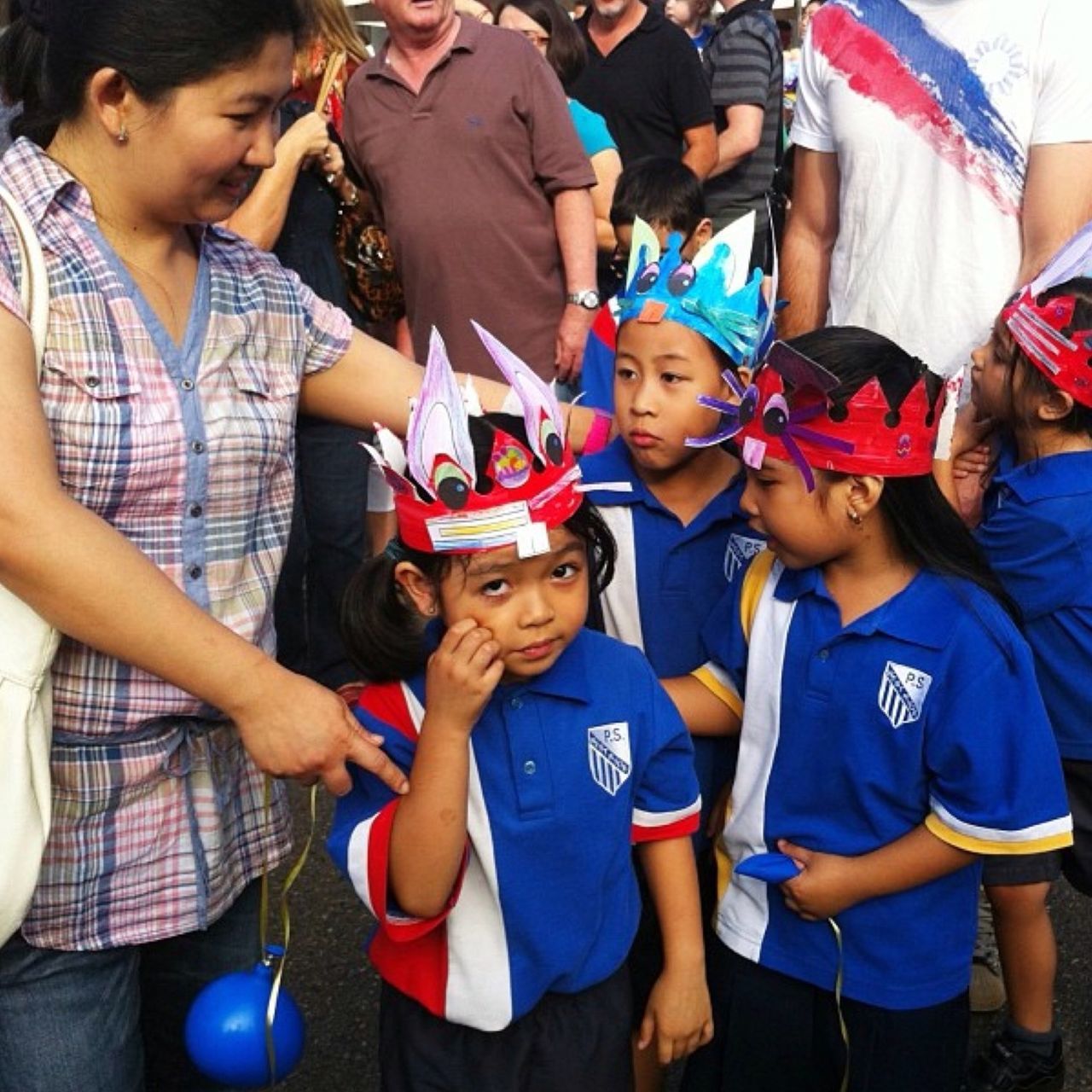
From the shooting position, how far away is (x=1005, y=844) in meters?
2.20

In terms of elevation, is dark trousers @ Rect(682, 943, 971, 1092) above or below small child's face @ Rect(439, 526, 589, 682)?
below

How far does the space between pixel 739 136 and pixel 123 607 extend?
195 inches

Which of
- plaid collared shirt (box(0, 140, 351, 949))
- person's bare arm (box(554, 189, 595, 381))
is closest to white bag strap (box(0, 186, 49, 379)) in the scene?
plaid collared shirt (box(0, 140, 351, 949))

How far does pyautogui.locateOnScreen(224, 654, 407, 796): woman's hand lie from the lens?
179 cm

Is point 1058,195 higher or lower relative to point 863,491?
higher

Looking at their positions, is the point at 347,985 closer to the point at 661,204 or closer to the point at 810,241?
the point at 810,241

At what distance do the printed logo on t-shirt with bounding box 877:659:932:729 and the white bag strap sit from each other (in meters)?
1.32

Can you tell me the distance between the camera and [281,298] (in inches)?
84.0

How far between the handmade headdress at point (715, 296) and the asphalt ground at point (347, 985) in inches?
65.4

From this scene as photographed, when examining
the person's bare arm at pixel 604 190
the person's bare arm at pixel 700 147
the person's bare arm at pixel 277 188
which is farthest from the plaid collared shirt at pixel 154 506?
the person's bare arm at pixel 700 147

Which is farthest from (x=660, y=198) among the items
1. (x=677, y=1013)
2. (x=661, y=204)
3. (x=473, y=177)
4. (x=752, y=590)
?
(x=677, y=1013)

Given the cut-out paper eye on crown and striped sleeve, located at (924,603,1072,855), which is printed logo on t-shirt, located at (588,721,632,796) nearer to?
the cut-out paper eye on crown

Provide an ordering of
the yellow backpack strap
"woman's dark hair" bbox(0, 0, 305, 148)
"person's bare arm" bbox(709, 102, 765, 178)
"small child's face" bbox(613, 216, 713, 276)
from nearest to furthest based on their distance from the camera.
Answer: "woman's dark hair" bbox(0, 0, 305, 148)
the yellow backpack strap
"small child's face" bbox(613, 216, 713, 276)
"person's bare arm" bbox(709, 102, 765, 178)

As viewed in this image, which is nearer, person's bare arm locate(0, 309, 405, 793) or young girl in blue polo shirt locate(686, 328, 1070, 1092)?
person's bare arm locate(0, 309, 405, 793)
